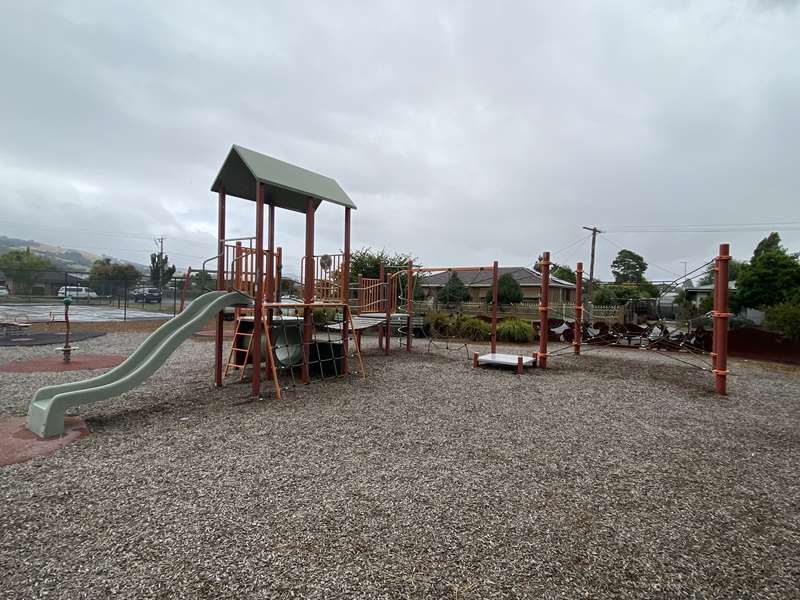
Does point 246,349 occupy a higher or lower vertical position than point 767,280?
lower

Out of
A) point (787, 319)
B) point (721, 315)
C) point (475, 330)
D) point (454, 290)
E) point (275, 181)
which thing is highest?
point (275, 181)

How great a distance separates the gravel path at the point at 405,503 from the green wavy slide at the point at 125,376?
37 cm

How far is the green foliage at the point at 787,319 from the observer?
10.4 m

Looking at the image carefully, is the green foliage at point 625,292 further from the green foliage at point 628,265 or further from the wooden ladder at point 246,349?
the green foliage at point 628,265

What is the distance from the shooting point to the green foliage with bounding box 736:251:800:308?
52.2ft

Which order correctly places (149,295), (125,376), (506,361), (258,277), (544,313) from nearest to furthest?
(125,376) → (258,277) → (506,361) → (544,313) → (149,295)

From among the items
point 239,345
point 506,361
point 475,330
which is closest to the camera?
point 239,345

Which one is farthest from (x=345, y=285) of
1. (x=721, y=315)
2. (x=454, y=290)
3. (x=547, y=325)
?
(x=454, y=290)

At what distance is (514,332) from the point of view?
14.0m

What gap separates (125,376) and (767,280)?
69.2 feet

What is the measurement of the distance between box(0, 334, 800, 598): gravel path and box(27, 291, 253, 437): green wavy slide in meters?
0.37

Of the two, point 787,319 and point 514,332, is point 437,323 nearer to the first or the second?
point 514,332

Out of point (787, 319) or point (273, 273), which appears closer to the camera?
point (273, 273)

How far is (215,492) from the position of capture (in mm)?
3055
